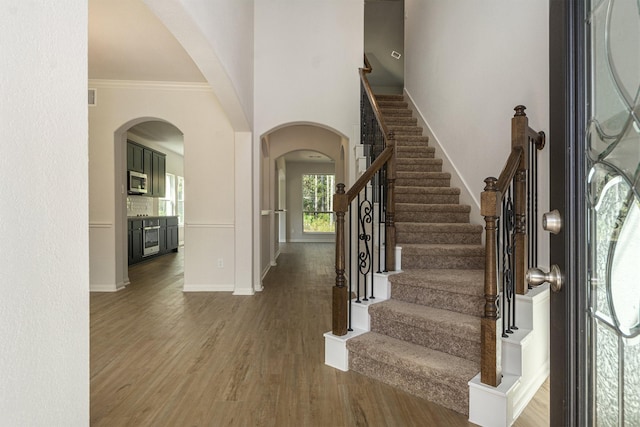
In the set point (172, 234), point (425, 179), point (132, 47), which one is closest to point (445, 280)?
point (425, 179)

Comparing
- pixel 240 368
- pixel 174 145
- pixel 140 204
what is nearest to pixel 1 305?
pixel 240 368

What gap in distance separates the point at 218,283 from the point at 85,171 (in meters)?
4.14

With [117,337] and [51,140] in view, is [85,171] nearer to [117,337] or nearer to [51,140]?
[51,140]

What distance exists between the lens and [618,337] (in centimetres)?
70

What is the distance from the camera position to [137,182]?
23.4 ft

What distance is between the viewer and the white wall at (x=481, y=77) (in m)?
2.60

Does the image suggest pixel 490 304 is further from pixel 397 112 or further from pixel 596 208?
pixel 397 112

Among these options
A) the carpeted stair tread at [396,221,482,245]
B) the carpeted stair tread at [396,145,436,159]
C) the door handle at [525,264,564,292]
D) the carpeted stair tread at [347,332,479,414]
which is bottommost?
the carpeted stair tread at [347,332,479,414]

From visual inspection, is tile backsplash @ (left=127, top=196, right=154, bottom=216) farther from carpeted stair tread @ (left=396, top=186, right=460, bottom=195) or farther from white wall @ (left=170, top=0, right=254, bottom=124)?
carpeted stair tread @ (left=396, top=186, right=460, bottom=195)

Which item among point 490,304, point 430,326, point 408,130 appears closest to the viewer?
point 490,304

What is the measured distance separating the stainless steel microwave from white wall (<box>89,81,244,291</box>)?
207cm

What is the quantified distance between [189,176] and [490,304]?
4.14 m

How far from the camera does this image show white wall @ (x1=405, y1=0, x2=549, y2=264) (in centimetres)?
260

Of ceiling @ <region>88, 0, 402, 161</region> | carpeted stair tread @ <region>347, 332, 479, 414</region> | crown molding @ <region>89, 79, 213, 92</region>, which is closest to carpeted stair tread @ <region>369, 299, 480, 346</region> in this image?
carpeted stair tread @ <region>347, 332, 479, 414</region>
